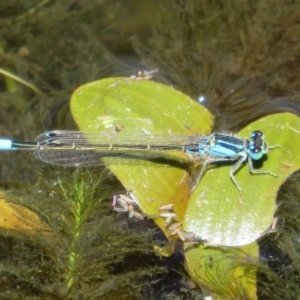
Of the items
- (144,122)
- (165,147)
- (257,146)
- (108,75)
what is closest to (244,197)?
(257,146)

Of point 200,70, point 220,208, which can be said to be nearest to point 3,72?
point 200,70

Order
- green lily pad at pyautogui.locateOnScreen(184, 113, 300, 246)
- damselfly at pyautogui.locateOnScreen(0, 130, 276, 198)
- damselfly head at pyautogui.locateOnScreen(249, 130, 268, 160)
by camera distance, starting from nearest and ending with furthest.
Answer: green lily pad at pyautogui.locateOnScreen(184, 113, 300, 246) < damselfly head at pyautogui.locateOnScreen(249, 130, 268, 160) < damselfly at pyautogui.locateOnScreen(0, 130, 276, 198)

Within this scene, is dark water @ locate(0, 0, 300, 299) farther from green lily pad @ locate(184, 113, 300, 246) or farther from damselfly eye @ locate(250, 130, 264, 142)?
damselfly eye @ locate(250, 130, 264, 142)

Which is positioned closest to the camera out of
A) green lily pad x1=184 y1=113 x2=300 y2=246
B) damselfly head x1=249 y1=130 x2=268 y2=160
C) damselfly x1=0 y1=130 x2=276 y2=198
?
green lily pad x1=184 y1=113 x2=300 y2=246

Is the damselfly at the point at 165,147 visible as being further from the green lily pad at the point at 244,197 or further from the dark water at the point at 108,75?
the dark water at the point at 108,75

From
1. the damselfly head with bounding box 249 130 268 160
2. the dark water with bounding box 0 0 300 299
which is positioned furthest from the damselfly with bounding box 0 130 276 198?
the dark water with bounding box 0 0 300 299

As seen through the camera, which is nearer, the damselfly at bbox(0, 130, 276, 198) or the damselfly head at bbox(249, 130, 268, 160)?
the damselfly head at bbox(249, 130, 268, 160)
